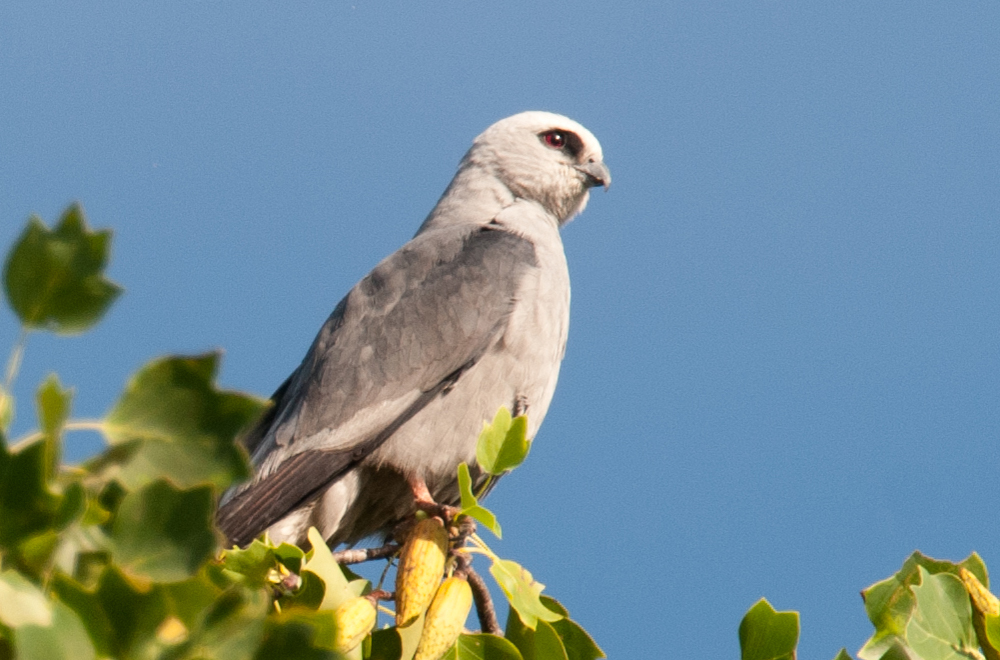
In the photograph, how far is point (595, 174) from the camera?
253 inches

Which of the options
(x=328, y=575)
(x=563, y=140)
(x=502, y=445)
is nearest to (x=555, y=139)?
(x=563, y=140)

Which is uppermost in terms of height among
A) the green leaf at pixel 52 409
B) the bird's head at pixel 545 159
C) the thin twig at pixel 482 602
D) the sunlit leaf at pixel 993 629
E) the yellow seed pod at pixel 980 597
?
the bird's head at pixel 545 159

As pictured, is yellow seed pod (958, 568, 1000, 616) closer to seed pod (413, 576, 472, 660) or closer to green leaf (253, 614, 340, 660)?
seed pod (413, 576, 472, 660)

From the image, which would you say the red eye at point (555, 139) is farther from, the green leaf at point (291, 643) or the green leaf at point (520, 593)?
the green leaf at point (291, 643)

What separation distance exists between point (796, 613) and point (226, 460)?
141 cm

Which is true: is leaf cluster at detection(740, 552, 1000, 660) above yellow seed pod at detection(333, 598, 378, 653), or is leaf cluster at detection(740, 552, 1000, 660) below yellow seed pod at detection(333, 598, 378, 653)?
above

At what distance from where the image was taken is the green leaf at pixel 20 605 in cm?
81

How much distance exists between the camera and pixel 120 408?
2.94 ft

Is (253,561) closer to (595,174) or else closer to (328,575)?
(328,575)

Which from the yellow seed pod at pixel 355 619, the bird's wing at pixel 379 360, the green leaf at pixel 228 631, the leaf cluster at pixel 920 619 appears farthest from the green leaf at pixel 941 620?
the bird's wing at pixel 379 360

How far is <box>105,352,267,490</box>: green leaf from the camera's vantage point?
89cm

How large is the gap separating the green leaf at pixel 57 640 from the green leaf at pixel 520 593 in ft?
4.08

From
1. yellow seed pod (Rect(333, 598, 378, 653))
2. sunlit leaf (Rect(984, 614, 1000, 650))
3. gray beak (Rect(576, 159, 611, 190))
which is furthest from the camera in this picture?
gray beak (Rect(576, 159, 611, 190))

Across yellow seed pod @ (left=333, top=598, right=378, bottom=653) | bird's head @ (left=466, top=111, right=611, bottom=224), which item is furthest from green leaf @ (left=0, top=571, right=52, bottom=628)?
bird's head @ (left=466, top=111, right=611, bottom=224)
